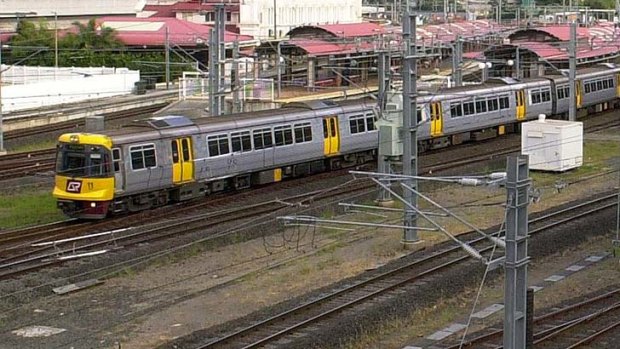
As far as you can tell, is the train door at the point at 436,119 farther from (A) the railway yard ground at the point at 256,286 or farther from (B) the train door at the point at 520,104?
(A) the railway yard ground at the point at 256,286

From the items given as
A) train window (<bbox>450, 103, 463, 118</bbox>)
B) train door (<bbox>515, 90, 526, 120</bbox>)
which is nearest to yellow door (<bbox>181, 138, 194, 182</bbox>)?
train window (<bbox>450, 103, 463, 118</bbox>)

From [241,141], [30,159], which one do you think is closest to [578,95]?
[241,141]

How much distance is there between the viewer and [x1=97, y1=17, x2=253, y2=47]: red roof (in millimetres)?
63344

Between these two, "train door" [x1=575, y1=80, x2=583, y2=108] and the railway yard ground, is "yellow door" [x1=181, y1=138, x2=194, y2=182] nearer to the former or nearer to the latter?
the railway yard ground

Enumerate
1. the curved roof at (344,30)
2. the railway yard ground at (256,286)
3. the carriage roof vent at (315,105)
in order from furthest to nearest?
the curved roof at (344,30) < the carriage roof vent at (315,105) < the railway yard ground at (256,286)

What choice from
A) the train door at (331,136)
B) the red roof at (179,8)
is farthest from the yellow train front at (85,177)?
the red roof at (179,8)

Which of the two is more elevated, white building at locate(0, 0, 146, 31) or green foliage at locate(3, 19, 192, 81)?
white building at locate(0, 0, 146, 31)

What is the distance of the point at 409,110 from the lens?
21766 mm

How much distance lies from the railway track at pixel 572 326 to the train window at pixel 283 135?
12174 mm

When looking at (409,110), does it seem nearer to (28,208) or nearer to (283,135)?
(283,135)

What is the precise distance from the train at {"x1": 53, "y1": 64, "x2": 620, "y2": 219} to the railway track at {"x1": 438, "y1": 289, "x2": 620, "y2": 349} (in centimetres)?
747

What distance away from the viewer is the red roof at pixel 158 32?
63344mm

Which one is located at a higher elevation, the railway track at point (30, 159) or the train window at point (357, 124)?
the train window at point (357, 124)

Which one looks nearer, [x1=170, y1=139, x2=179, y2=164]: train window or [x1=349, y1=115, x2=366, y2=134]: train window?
[x1=170, y1=139, x2=179, y2=164]: train window
